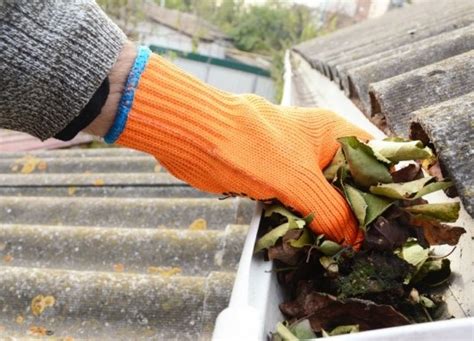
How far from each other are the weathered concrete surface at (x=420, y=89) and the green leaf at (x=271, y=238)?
366 millimetres

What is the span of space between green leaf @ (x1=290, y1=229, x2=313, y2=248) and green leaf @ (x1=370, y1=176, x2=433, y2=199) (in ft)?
0.45

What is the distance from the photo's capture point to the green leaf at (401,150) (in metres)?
0.85

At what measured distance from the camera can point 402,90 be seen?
121 centimetres


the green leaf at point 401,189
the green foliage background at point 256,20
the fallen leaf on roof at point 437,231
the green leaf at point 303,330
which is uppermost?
the green foliage background at point 256,20

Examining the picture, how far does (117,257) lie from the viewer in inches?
63.3

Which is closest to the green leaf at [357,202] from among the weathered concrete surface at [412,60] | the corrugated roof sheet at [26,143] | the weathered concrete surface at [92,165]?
the weathered concrete surface at [412,60]

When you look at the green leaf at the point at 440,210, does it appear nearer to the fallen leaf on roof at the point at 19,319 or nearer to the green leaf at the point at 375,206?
the green leaf at the point at 375,206

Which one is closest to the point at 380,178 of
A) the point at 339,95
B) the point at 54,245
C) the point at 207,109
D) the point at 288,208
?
the point at 288,208

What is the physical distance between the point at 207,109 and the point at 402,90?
489 millimetres

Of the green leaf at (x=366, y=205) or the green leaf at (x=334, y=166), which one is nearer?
the green leaf at (x=366, y=205)

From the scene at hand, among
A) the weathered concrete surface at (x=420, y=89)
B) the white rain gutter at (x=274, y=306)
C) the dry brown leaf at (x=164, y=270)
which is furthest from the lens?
the dry brown leaf at (x=164, y=270)

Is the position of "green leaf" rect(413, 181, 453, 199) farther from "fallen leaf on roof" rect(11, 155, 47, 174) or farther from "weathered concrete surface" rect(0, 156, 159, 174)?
"fallen leaf on roof" rect(11, 155, 47, 174)

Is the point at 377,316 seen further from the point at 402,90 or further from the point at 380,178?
the point at 402,90

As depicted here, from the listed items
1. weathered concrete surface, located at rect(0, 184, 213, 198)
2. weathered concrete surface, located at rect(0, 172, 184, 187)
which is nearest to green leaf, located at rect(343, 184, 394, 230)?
weathered concrete surface, located at rect(0, 184, 213, 198)
